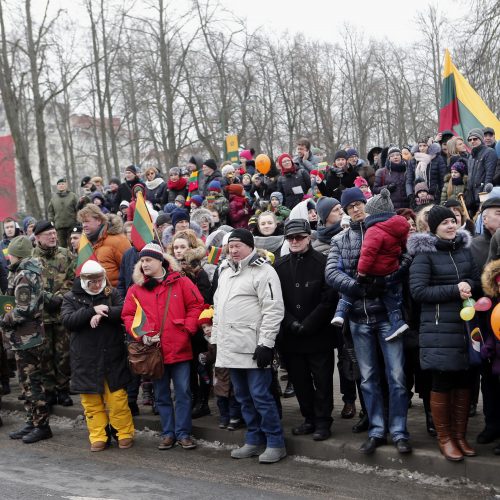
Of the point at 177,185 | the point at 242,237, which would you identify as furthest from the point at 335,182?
the point at 242,237

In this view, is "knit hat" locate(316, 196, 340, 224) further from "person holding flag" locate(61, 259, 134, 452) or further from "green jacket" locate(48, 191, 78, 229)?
"green jacket" locate(48, 191, 78, 229)

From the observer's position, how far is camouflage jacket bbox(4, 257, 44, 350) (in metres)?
7.46

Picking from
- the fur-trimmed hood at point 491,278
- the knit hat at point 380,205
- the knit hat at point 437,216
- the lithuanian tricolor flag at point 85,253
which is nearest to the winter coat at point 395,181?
the lithuanian tricolor flag at point 85,253

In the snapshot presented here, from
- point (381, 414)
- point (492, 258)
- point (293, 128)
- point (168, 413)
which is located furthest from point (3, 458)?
point (293, 128)

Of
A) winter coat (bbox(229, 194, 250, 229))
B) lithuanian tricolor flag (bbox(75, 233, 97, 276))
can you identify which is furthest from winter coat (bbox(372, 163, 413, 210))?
lithuanian tricolor flag (bbox(75, 233, 97, 276))

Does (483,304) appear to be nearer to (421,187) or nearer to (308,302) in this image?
(308,302)

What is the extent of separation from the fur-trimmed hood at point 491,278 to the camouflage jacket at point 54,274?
→ 4.95 m

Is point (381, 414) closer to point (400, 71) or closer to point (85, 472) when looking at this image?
point (85, 472)

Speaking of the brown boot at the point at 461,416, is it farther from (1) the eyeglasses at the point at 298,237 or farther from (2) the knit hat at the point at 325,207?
(2) the knit hat at the point at 325,207

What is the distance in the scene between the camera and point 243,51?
32.1 metres

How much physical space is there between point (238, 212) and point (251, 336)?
655cm

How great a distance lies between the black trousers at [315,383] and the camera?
6305mm

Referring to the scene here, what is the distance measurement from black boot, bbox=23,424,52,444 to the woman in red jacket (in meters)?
1.51

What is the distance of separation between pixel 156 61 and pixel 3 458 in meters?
28.1
